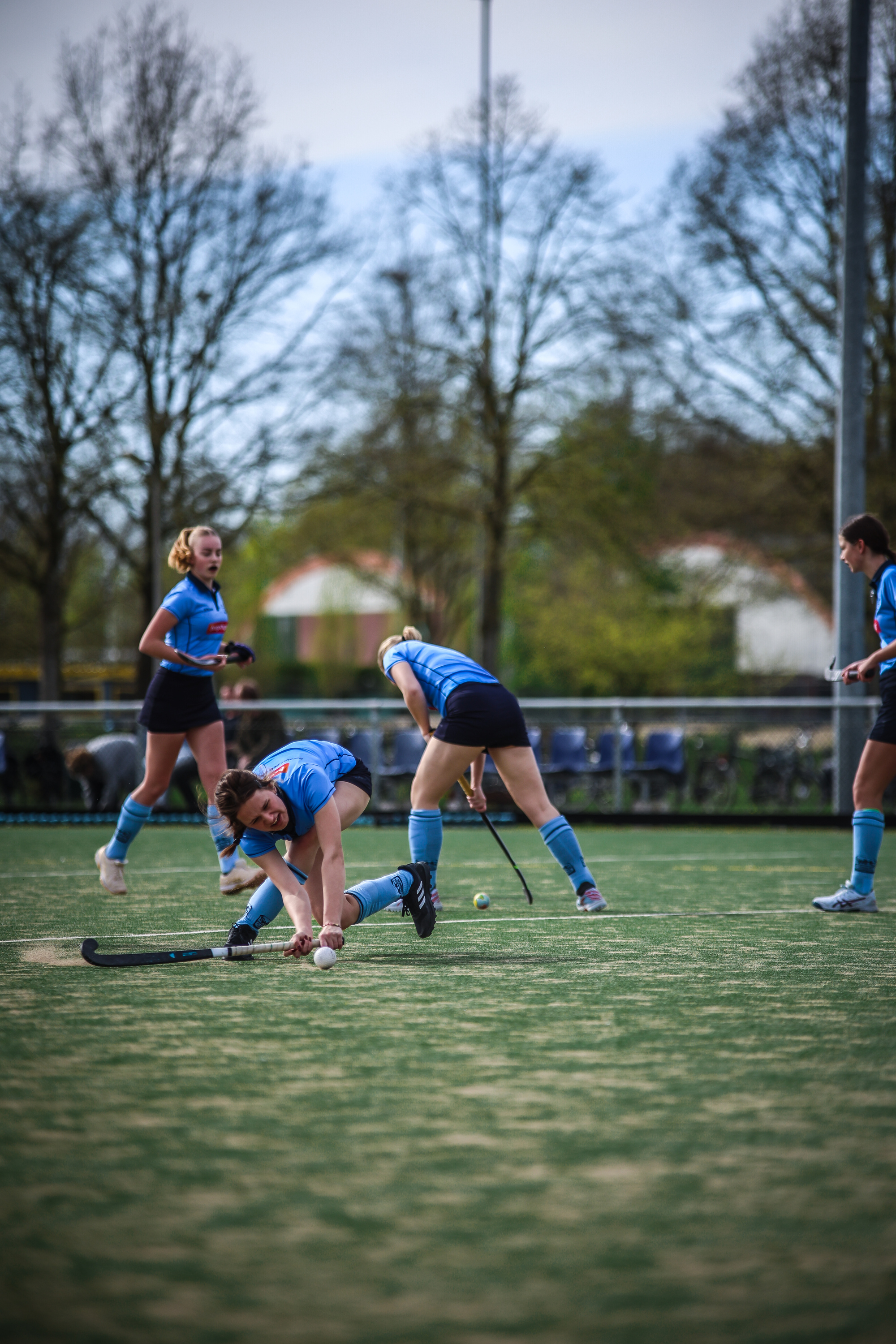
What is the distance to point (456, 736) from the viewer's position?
6.79 meters

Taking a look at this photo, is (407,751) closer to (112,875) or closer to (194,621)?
(112,875)

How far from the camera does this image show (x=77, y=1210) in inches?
112

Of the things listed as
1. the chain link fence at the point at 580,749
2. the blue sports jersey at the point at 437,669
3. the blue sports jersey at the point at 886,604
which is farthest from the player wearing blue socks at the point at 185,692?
the chain link fence at the point at 580,749

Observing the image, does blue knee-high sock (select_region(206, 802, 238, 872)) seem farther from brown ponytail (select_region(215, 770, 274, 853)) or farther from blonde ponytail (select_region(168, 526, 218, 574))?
brown ponytail (select_region(215, 770, 274, 853))


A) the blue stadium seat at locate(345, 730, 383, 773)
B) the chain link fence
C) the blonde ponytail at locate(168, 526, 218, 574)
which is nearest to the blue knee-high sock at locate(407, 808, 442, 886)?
the blonde ponytail at locate(168, 526, 218, 574)

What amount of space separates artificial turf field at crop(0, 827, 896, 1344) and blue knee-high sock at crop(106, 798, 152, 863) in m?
1.64

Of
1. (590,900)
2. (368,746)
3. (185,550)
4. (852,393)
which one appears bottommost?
(590,900)

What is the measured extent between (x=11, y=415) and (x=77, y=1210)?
68.4ft

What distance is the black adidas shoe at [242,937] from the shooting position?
20.0 feet

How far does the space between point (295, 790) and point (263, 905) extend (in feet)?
2.49

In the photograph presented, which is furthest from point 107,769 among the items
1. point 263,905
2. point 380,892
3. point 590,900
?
point 380,892

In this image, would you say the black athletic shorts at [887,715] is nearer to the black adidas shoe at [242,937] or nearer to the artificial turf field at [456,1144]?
the artificial turf field at [456,1144]

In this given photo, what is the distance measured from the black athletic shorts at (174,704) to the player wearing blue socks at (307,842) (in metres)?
1.84

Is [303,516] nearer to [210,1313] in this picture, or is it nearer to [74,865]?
[74,865]
